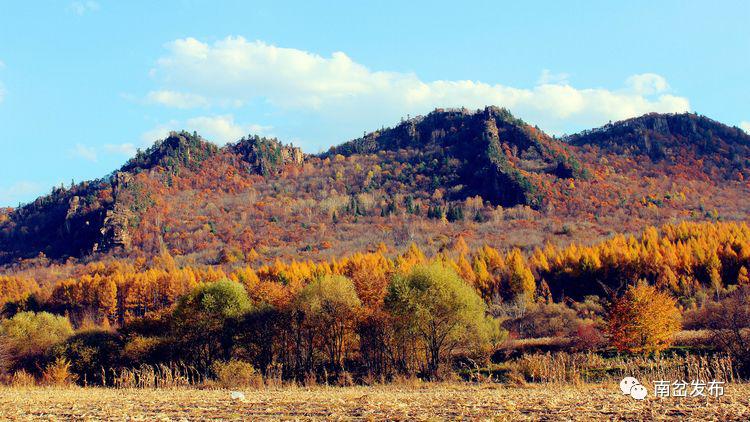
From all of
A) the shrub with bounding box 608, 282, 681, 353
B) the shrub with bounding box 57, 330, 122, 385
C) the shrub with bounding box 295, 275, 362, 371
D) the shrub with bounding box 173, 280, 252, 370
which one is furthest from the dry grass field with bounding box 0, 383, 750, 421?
the shrub with bounding box 57, 330, 122, 385

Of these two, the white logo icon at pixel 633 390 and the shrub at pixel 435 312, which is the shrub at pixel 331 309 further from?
the white logo icon at pixel 633 390

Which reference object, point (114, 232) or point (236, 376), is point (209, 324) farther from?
point (114, 232)

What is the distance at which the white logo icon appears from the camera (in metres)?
22.0

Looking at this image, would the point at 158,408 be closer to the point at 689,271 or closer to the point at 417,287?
the point at 417,287

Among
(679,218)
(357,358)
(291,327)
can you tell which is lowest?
(357,358)

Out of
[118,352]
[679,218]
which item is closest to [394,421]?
[118,352]

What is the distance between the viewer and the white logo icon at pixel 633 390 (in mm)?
22016

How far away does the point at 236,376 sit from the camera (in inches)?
1534

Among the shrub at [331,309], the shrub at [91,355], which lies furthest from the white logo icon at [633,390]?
the shrub at [91,355]

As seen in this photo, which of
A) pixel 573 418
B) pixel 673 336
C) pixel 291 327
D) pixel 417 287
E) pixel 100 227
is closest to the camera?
pixel 573 418

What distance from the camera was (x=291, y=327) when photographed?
4759 centimetres

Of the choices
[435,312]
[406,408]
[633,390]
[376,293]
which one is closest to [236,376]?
[376,293]

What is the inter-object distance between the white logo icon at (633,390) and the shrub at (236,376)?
2098 centimetres

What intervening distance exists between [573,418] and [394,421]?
5.12 metres
